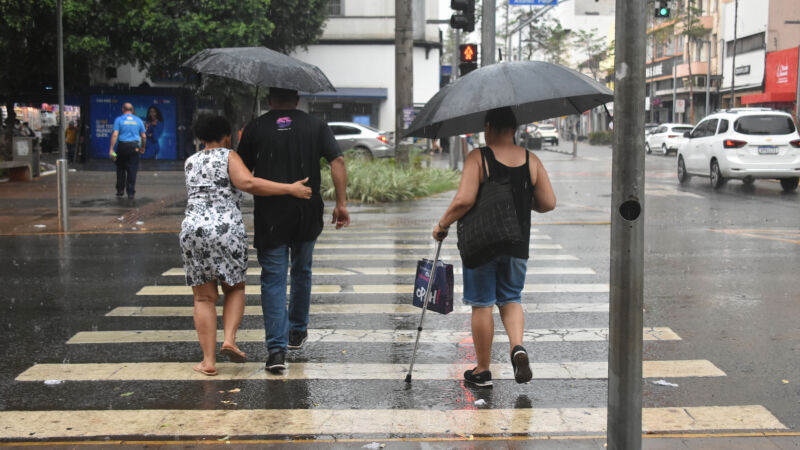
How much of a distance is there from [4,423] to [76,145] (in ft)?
92.8

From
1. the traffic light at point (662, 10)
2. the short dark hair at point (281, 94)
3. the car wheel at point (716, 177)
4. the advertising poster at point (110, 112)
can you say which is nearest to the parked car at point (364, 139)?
the advertising poster at point (110, 112)

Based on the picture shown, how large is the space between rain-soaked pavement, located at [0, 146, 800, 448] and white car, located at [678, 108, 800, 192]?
818 cm

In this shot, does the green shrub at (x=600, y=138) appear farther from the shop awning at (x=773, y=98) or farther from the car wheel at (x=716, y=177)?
the car wheel at (x=716, y=177)

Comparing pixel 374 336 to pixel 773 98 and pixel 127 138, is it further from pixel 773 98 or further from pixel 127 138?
pixel 773 98

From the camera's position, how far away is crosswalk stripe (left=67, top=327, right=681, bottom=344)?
258 inches

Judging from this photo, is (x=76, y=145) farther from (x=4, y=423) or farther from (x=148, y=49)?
(x=4, y=423)

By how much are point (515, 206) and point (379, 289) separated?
3.55 meters

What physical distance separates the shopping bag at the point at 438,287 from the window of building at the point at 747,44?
48654 millimetres

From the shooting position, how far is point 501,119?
5.16 m

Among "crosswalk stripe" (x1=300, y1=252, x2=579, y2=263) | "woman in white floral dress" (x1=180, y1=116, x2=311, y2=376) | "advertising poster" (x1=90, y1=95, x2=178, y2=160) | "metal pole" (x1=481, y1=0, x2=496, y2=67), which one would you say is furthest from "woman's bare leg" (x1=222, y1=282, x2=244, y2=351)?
"advertising poster" (x1=90, y1=95, x2=178, y2=160)

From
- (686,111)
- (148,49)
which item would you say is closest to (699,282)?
(148,49)

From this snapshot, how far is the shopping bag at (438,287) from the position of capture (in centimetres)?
543

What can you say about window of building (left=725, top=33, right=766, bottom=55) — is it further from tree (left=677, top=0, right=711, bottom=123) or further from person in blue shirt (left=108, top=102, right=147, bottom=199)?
person in blue shirt (left=108, top=102, right=147, bottom=199)

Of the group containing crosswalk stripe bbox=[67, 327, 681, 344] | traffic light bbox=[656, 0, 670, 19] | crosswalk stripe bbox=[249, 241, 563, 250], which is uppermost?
traffic light bbox=[656, 0, 670, 19]
